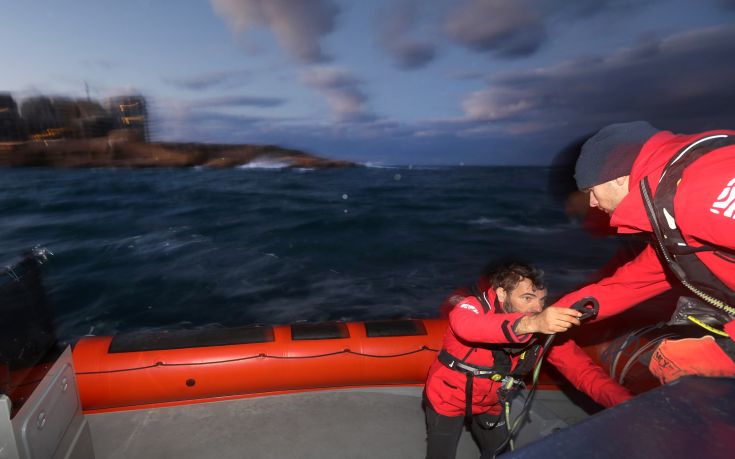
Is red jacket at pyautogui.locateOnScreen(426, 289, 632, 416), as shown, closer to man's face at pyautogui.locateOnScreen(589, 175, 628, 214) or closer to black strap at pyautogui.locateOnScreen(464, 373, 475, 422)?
black strap at pyautogui.locateOnScreen(464, 373, 475, 422)

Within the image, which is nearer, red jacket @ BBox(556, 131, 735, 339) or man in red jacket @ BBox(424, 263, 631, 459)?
red jacket @ BBox(556, 131, 735, 339)

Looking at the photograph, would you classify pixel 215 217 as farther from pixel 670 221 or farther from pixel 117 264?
pixel 670 221

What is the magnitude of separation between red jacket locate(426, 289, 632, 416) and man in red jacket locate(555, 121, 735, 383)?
53 centimetres

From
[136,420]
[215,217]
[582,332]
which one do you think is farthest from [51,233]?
[582,332]

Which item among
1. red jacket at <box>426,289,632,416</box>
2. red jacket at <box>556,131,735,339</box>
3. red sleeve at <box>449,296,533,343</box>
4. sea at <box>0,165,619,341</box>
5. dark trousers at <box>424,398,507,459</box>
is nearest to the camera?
red jacket at <box>556,131,735,339</box>

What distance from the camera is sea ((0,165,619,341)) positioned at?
29.0ft

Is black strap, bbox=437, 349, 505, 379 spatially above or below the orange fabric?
below

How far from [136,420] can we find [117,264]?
33.3ft

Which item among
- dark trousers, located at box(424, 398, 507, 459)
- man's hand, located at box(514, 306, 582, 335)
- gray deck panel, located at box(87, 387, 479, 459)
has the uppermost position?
man's hand, located at box(514, 306, 582, 335)

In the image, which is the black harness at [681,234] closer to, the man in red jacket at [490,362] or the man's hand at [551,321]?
the man's hand at [551,321]

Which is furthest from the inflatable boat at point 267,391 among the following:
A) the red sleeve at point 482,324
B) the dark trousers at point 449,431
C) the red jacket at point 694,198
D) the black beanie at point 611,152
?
the black beanie at point 611,152

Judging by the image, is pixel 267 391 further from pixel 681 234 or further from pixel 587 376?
pixel 681 234

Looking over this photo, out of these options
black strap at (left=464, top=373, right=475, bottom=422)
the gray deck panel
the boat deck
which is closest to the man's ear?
black strap at (left=464, top=373, right=475, bottom=422)

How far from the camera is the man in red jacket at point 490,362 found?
1.61 meters
